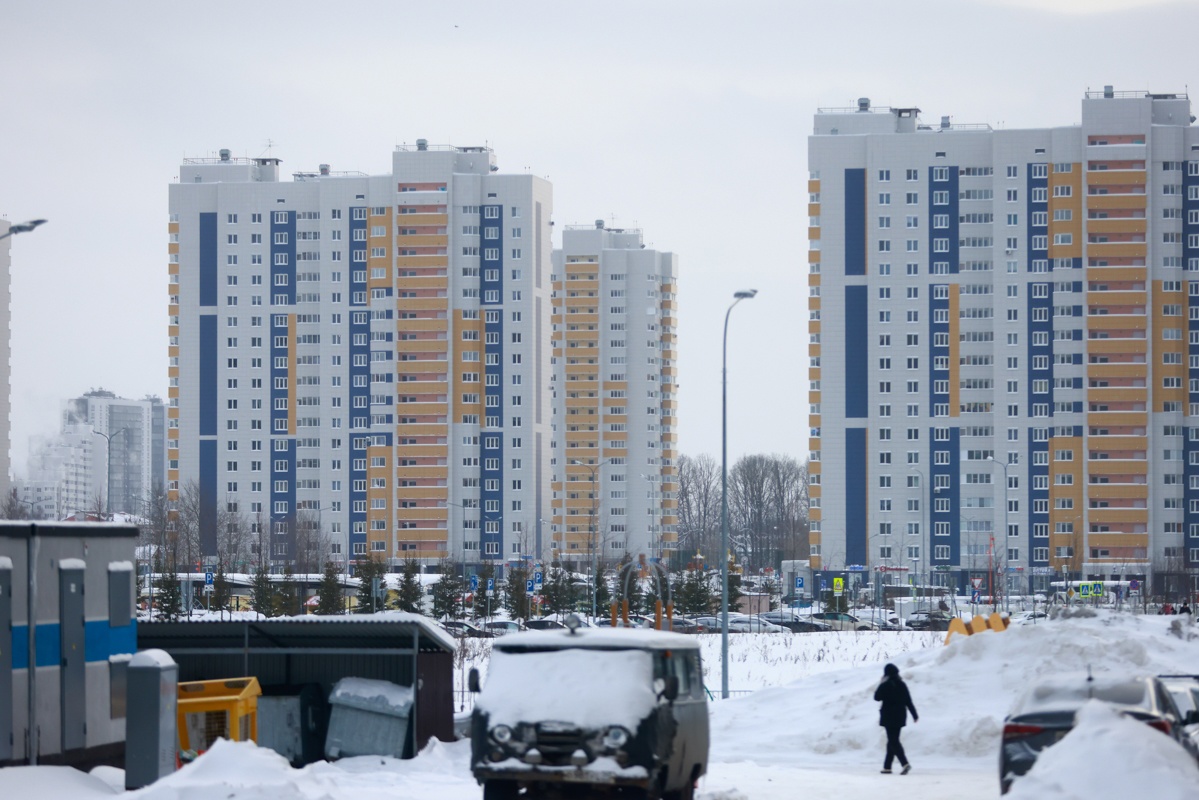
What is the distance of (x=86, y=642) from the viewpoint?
17.1 m

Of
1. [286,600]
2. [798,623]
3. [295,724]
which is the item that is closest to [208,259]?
[286,600]

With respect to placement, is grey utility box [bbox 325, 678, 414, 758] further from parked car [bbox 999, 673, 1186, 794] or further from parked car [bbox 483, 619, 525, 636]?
parked car [bbox 483, 619, 525, 636]

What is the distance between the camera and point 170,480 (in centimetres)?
12281

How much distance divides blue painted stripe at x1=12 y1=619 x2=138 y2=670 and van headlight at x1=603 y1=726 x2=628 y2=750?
6685mm

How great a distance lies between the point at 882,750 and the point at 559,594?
4064 centimetres

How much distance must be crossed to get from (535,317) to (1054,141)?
42.7 metres

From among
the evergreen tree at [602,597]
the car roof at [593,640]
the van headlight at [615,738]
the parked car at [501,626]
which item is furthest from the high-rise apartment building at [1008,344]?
the van headlight at [615,738]

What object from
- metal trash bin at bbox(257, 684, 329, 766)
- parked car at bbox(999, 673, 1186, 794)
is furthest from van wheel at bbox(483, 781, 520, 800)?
metal trash bin at bbox(257, 684, 329, 766)

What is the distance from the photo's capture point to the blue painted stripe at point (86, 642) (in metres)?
15.9

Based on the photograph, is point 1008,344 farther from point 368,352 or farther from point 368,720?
point 368,720

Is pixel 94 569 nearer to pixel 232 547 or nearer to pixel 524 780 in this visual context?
pixel 524 780

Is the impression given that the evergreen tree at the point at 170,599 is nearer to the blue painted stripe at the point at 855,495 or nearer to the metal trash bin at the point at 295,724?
the metal trash bin at the point at 295,724

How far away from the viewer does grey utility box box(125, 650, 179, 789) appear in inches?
602

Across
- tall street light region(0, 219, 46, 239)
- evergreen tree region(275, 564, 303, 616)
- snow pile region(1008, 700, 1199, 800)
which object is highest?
tall street light region(0, 219, 46, 239)
